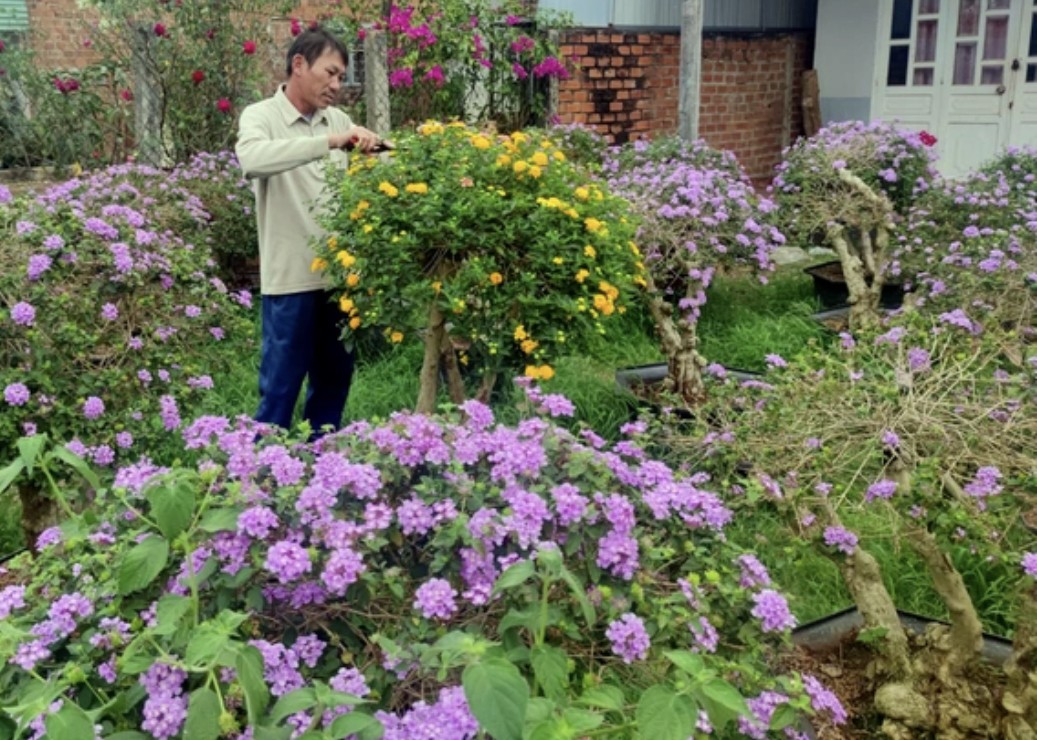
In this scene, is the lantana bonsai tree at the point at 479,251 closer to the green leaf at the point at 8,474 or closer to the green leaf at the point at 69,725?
the green leaf at the point at 8,474

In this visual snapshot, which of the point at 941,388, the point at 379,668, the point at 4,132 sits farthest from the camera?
the point at 4,132

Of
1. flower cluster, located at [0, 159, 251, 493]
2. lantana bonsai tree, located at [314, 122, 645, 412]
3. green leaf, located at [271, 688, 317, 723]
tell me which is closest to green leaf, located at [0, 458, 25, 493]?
green leaf, located at [271, 688, 317, 723]

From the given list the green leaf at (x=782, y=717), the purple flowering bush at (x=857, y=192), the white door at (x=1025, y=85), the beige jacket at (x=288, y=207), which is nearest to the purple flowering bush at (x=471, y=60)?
the purple flowering bush at (x=857, y=192)

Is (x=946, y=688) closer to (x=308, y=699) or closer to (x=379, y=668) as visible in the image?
(x=379, y=668)

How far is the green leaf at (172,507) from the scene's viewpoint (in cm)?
161

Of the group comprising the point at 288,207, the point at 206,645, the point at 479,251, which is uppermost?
the point at 288,207

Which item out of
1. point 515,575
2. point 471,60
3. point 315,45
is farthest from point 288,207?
point 471,60

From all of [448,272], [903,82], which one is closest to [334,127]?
[448,272]

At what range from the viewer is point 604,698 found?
1456 mm

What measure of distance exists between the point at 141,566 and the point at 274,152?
2294 millimetres

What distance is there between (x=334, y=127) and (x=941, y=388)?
242 cm

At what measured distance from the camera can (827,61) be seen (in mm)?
11492

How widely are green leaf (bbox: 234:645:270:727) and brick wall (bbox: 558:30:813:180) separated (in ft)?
27.6

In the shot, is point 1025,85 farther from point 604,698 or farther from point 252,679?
point 252,679
